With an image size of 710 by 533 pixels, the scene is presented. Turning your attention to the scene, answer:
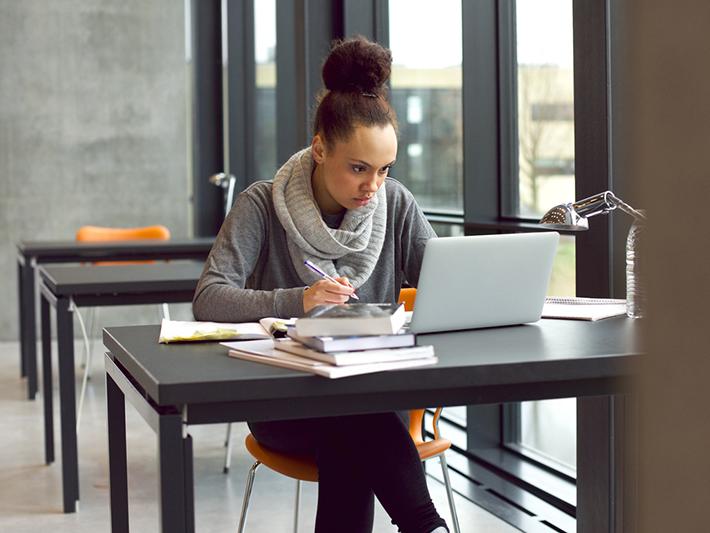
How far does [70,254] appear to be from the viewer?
4625 mm

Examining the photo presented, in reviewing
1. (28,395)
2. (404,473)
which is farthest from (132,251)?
(404,473)

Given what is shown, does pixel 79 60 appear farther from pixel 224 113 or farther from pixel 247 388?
pixel 247 388

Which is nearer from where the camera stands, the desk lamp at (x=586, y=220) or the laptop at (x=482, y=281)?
the laptop at (x=482, y=281)

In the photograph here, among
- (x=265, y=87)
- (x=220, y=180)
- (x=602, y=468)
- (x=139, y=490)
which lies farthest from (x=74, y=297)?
(x=265, y=87)

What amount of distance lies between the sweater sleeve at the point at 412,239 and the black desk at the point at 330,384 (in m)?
0.58

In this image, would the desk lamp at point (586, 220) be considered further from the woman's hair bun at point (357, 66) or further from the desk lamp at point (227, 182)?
the desk lamp at point (227, 182)

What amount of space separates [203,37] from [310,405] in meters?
5.70

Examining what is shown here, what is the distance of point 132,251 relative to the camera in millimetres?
4672

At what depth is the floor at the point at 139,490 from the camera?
2865 millimetres

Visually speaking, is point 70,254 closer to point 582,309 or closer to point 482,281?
point 582,309

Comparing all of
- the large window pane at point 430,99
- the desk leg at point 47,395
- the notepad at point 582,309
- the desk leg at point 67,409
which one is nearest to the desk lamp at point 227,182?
the large window pane at point 430,99

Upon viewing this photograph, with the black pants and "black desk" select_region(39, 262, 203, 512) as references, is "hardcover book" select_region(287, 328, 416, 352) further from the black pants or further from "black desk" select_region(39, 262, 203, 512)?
"black desk" select_region(39, 262, 203, 512)

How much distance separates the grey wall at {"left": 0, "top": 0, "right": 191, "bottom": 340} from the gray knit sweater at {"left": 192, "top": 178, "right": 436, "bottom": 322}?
446 centimetres

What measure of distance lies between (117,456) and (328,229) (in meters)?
0.61
